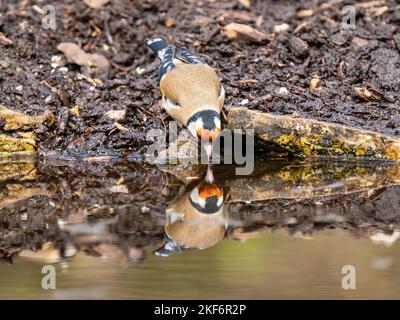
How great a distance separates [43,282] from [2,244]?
0.78 m

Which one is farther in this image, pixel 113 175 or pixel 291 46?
pixel 291 46

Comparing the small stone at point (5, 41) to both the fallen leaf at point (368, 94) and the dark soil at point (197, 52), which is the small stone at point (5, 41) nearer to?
the dark soil at point (197, 52)

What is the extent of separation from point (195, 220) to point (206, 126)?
1.64 meters

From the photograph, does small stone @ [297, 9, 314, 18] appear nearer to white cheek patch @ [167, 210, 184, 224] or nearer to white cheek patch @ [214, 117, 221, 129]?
white cheek patch @ [214, 117, 221, 129]

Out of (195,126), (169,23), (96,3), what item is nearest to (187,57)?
(195,126)

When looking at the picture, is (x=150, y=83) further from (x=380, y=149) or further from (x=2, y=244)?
(x=2, y=244)

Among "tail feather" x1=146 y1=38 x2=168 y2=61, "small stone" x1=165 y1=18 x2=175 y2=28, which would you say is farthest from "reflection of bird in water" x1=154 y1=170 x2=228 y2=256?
"small stone" x1=165 y1=18 x2=175 y2=28

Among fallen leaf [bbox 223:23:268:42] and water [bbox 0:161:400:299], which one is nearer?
water [bbox 0:161:400:299]

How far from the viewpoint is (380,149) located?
23.7 feet

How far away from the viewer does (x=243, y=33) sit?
8.79 meters

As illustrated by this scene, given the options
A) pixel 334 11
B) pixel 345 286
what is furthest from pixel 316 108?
pixel 345 286

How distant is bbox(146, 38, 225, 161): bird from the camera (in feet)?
22.9

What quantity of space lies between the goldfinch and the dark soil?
1.72m

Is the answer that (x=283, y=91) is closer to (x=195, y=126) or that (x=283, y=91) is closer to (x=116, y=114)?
(x=195, y=126)
